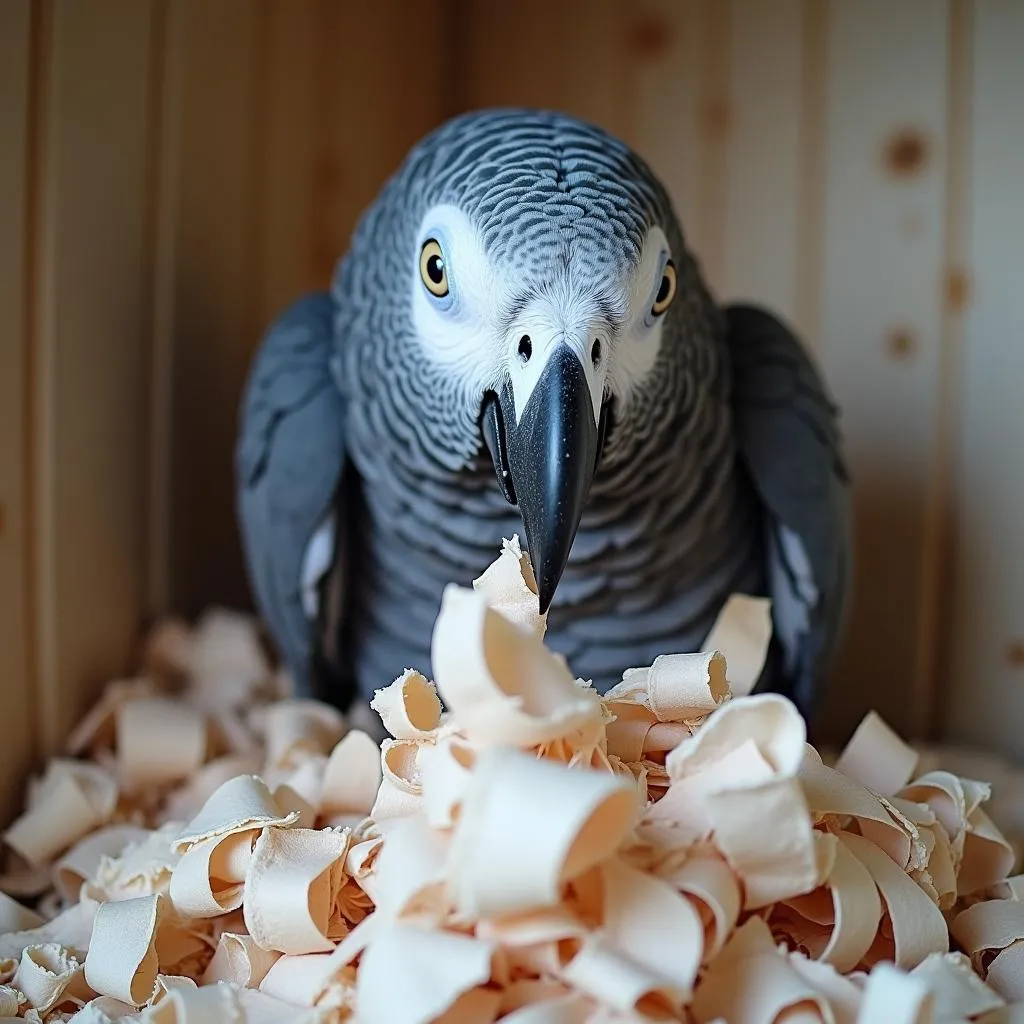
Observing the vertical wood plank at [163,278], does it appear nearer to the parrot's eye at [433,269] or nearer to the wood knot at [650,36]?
the parrot's eye at [433,269]

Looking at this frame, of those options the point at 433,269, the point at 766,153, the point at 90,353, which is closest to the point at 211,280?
the point at 90,353

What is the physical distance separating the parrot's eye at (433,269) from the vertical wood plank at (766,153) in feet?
2.00

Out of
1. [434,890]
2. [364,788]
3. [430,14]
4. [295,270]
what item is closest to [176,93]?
[295,270]

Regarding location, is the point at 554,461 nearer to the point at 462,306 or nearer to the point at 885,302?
the point at 462,306

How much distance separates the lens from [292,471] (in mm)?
939

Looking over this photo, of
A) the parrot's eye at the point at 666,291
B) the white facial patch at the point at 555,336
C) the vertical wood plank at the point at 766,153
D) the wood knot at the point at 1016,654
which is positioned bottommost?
the wood knot at the point at 1016,654

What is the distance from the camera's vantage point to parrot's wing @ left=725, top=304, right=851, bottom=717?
0.94 m

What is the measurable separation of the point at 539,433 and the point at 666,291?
21 cm

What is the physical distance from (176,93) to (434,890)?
0.94 meters

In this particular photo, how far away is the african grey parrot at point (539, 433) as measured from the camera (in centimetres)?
72

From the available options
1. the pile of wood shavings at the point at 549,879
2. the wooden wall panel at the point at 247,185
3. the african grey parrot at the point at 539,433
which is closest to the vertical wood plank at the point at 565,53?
the wooden wall panel at the point at 247,185

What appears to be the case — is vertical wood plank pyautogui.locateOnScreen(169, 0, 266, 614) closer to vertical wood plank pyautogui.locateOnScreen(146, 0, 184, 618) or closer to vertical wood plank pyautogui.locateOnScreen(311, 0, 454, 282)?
vertical wood plank pyautogui.locateOnScreen(146, 0, 184, 618)

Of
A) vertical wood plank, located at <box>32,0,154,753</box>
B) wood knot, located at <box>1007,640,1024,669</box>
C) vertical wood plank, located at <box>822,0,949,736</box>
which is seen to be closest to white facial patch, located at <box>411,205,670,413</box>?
vertical wood plank, located at <box>32,0,154,753</box>

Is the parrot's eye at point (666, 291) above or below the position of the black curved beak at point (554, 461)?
above
